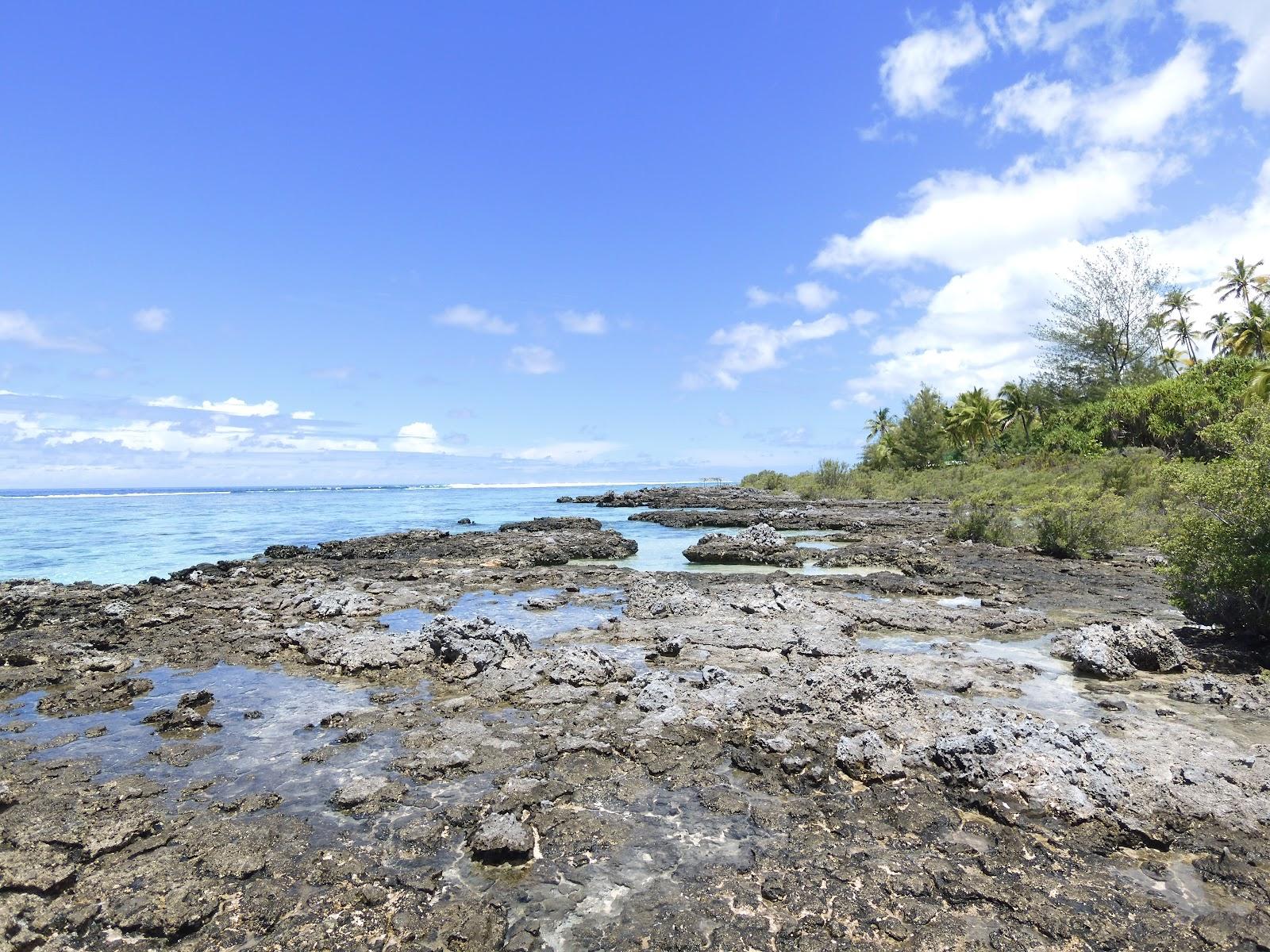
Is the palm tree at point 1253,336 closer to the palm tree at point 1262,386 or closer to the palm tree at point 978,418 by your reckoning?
the palm tree at point 1262,386

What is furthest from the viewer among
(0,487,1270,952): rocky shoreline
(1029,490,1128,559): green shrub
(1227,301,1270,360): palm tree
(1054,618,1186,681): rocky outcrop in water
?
(1227,301,1270,360): palm tree

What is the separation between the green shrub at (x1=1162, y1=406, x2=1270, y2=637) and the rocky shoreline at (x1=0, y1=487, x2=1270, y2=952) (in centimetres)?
59

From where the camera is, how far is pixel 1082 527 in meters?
20.3

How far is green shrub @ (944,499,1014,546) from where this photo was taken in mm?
24266

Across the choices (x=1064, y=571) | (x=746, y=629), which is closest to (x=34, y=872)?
(x=746, y=629)

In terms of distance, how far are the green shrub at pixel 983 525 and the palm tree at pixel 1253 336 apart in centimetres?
2776

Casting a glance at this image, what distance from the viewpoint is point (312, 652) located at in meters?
10.9

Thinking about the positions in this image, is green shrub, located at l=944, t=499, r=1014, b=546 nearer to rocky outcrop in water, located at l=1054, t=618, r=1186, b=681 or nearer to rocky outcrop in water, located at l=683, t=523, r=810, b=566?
rocky outcrop in water, located at l=683, t=523, r=810, b=566

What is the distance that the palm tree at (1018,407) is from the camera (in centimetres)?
5969

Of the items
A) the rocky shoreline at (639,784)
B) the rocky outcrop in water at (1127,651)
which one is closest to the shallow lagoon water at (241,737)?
the rocky shoreline at (639,784)

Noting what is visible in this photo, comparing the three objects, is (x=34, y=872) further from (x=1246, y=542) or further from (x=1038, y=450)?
(x=1038, y=450)

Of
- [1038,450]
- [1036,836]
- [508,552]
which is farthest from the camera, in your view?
[1038,450]

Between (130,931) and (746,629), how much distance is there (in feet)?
31.4

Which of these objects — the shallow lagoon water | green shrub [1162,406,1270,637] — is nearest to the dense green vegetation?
green shrub [1162,406,1270,637]
